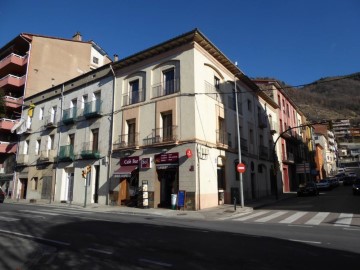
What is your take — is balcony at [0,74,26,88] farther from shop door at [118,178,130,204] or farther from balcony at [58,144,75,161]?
shop door at [118,178,130,204]

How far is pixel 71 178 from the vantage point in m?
27.3

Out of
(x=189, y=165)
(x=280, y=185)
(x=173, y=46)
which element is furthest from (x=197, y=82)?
(x=280, y=185)

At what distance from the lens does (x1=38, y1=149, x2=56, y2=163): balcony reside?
2877 centimetres

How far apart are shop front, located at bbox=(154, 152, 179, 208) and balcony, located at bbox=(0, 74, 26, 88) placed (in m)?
22.2

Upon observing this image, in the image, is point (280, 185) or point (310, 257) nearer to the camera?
point (310, 257)

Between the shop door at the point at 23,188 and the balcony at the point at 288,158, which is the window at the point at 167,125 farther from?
the balcony at the point at 288,158

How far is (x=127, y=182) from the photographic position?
2256 cm

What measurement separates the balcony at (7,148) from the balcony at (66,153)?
32.4ft

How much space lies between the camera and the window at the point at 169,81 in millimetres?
21545

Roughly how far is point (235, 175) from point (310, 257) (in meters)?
18.0

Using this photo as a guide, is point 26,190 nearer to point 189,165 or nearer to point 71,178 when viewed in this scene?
point 71,178

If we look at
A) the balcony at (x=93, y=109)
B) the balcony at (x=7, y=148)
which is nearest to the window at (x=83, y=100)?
the balcony at (x=93, y=109)

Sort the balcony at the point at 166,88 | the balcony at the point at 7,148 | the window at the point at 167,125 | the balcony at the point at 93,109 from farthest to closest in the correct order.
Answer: the balcony at the point at 7,148
the balcony at the point at 93,109
the balcony at the point at 166,88
the window at the point at 167,125

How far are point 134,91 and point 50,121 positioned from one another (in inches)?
454
